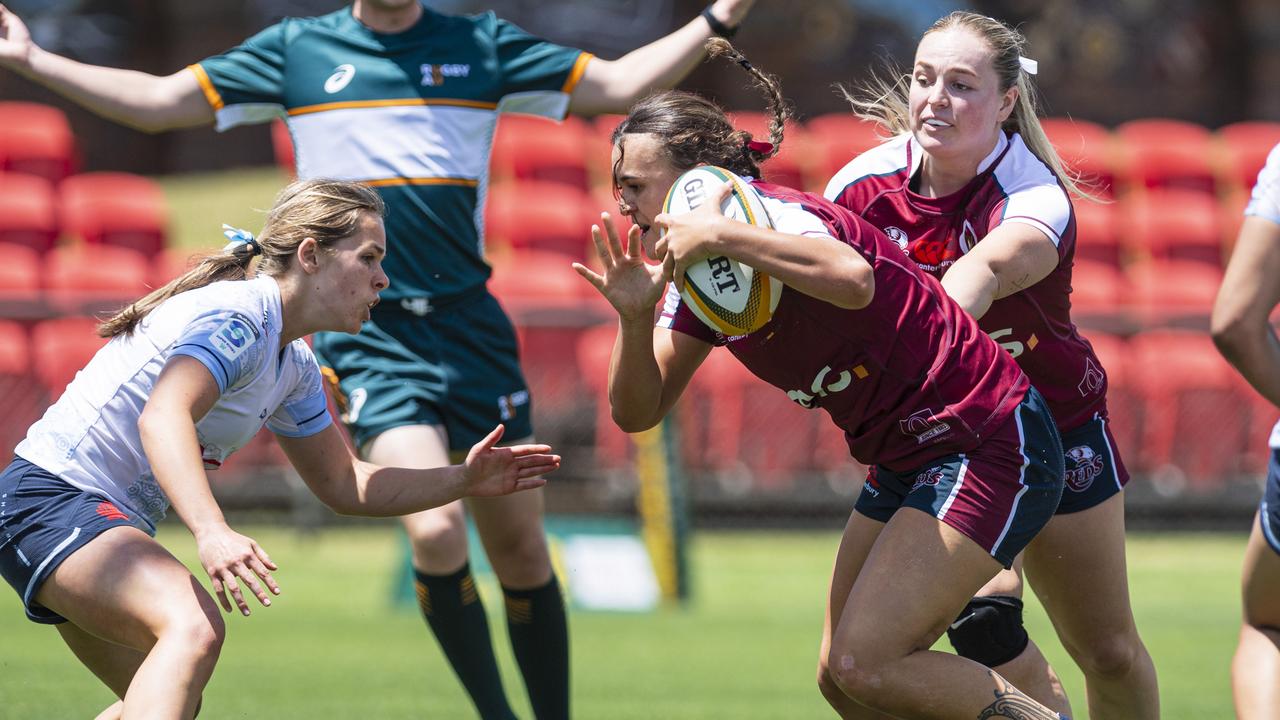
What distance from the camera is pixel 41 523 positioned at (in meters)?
3.58

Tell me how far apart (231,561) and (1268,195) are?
7.77 feet

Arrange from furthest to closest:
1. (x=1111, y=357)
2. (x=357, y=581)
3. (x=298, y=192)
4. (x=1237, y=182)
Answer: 1. (x=1237, y=182)
2. (x=1111, y=357)
3. (x=357, y=581)
4. (x=298, y=192)

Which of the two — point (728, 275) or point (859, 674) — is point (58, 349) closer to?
point (728, 275)

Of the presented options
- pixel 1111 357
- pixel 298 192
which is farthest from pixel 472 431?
pixel 1111 357

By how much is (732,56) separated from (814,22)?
1172 centimetres

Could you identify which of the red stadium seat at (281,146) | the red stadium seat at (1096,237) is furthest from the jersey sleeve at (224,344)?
the red stadium seat at (1096,237)

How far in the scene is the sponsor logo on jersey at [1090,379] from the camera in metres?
4.31

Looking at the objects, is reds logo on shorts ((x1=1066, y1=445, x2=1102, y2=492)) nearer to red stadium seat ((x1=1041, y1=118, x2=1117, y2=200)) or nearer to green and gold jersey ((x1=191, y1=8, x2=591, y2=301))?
green and gold jersey ((x1=191, y1=8, x2=591, y2=301))

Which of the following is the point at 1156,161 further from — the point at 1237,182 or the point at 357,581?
the point at 357,581

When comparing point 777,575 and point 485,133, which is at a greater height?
point 485,133

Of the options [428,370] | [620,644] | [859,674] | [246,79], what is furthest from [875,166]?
[620,644]

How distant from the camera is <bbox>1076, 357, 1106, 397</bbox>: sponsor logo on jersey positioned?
4312 millimetres

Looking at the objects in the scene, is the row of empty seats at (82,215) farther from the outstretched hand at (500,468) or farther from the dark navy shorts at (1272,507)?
the dark navy shorts at (1272,507)

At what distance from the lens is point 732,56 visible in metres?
4.15
